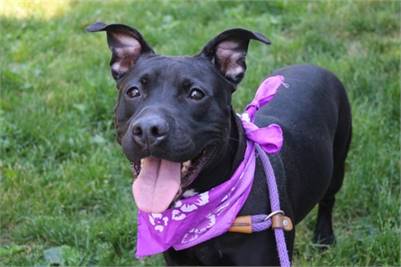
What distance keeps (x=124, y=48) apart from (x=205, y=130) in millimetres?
777

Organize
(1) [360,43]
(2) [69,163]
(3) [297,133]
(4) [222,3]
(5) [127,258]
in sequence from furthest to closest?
1. (4) [222,3]
2. (1) [360,43]
3. (2) [69,163]
4. (5) [127,258]
5. (3) [297,133]

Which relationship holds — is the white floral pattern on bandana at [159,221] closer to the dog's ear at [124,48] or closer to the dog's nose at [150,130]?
the dog's nose at [150,130]

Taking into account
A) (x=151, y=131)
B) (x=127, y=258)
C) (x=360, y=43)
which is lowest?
(x=127, y=258)

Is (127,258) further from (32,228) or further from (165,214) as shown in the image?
(165,214)

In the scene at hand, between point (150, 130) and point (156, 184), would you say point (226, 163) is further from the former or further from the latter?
point (150, 130)

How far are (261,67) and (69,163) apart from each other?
2076 millimetres

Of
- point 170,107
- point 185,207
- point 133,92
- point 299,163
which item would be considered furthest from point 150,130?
point 299,163

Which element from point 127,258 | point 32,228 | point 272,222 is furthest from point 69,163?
point 272,222

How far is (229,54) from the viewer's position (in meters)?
3.47

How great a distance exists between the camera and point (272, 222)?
130 inches

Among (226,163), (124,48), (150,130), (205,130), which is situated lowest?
(226,163)

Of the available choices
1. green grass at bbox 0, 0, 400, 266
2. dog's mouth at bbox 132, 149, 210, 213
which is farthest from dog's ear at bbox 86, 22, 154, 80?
green grass at bbox 0, 0, 400, 266

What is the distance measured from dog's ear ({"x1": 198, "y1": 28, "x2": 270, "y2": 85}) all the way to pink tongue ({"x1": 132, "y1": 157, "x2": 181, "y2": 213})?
0.66 metres

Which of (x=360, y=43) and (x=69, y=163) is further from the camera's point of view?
(x=360, y=43)
